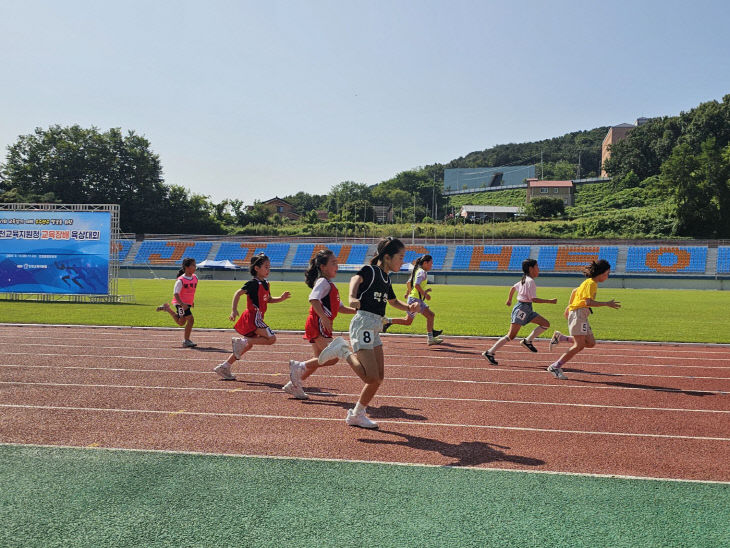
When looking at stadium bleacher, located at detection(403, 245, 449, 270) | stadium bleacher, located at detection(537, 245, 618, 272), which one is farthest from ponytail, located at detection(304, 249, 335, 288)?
stadium bleacher, located at detection(403, 245, 449, 270)

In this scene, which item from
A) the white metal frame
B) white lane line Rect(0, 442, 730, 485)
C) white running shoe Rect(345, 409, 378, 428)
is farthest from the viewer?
the white metal frame

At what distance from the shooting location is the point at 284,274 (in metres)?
53.1

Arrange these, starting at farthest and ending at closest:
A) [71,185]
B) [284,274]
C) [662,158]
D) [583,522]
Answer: [662,158] < [71,185] < [284,274] < [583,522]

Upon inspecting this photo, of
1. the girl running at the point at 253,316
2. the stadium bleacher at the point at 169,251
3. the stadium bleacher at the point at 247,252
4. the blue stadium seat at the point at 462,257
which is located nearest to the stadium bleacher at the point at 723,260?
the blue stadium seat at the point at 462,257

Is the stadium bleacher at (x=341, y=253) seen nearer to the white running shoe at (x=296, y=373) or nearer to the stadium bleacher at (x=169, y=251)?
the stadium bleacher at (x=169, y=251)

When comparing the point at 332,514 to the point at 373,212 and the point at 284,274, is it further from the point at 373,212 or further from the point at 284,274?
the point at 373,212

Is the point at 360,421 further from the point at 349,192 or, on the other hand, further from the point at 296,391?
the point at 349,192

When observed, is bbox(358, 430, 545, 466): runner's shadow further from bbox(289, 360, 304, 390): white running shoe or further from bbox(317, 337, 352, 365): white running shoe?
bbox(289, 360, 304, 390): white running shoe

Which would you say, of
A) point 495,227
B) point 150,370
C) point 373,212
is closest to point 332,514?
point 150,370

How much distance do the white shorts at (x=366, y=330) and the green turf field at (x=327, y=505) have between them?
4.29ft

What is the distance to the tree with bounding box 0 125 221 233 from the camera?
72062 millimetres

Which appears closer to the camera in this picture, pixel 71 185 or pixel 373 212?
pixel 71 185

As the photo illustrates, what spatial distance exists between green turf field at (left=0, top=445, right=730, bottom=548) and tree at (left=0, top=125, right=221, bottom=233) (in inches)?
2790

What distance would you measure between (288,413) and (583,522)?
377 cm
